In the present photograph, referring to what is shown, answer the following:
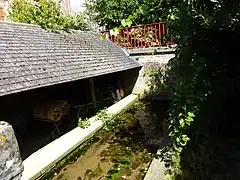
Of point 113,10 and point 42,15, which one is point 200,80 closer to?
point 42,15

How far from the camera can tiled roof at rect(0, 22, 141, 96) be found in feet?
22.0

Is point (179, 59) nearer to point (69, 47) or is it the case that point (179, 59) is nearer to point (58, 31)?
point (69, 47)

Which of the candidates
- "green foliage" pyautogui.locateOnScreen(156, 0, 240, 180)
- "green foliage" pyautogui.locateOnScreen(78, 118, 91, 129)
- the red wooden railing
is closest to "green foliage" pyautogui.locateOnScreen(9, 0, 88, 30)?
the red wooden railing

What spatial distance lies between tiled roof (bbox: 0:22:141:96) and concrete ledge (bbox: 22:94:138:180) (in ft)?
5.89

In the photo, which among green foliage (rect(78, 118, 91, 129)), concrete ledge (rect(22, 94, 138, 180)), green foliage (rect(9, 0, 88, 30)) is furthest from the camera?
green foliage (rect(9, 0, 88, 30))

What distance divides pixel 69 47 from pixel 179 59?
22.8ft

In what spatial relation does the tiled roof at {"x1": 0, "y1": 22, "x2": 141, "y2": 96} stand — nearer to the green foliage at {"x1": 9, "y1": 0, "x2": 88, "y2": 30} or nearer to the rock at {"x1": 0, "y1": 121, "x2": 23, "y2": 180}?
the green foliage at {"x1": 9, "y1": 0, "x2": 88, "y2": 30}

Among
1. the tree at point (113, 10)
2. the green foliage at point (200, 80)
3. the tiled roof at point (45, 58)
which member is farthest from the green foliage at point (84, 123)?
the tree at point (113, 10)

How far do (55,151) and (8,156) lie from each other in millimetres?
5338

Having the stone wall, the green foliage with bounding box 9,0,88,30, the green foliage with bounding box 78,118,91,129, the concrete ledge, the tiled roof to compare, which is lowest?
the concrete ledge

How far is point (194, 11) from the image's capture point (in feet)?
12.7

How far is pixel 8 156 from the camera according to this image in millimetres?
1911

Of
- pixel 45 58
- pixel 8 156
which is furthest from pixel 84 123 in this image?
pixel 8 156

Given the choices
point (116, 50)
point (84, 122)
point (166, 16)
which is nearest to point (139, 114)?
point (84, 122)
